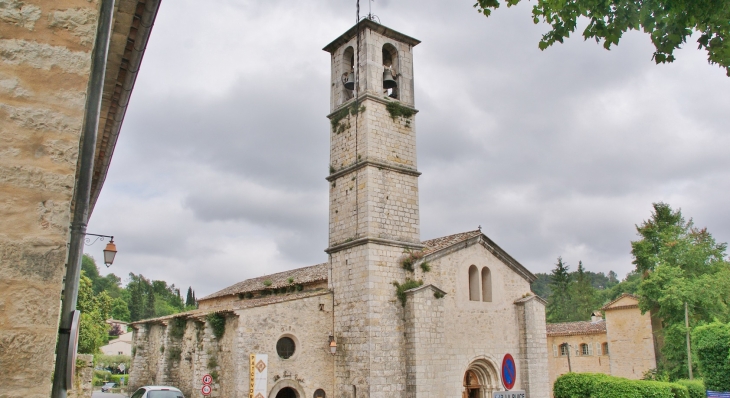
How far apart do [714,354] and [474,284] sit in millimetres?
14729

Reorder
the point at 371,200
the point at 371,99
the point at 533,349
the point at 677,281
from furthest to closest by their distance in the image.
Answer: the point at 677,281 < the point at 533,349 < the point at 371,99 < the point at 371,200

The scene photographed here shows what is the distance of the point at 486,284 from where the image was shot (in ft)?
74.6

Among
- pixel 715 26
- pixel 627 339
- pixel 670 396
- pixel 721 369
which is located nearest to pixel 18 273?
pixel 715 26

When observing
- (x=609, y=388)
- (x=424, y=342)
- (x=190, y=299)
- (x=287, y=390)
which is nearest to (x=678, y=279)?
(x=609, y=388)

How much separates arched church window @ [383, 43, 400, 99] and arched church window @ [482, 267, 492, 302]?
799cm

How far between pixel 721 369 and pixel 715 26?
26571 mm

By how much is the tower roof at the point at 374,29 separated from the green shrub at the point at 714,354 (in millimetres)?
20400

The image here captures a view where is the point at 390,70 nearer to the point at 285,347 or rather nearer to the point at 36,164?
the point at 285,347

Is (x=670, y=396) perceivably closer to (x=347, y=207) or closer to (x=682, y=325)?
(x=682, y=325)

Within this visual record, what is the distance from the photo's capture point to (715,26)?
7059 millimetres

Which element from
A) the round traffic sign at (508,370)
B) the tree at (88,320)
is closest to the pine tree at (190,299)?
the tree at (88,320)

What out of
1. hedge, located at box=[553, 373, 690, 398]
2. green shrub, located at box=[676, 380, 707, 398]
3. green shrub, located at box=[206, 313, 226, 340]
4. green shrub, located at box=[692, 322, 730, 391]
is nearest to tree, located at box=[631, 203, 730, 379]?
green shrub, located at box=[692, 322, 730, 391]

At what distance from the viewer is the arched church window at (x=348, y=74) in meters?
23.1

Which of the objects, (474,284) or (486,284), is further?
(486,284)
